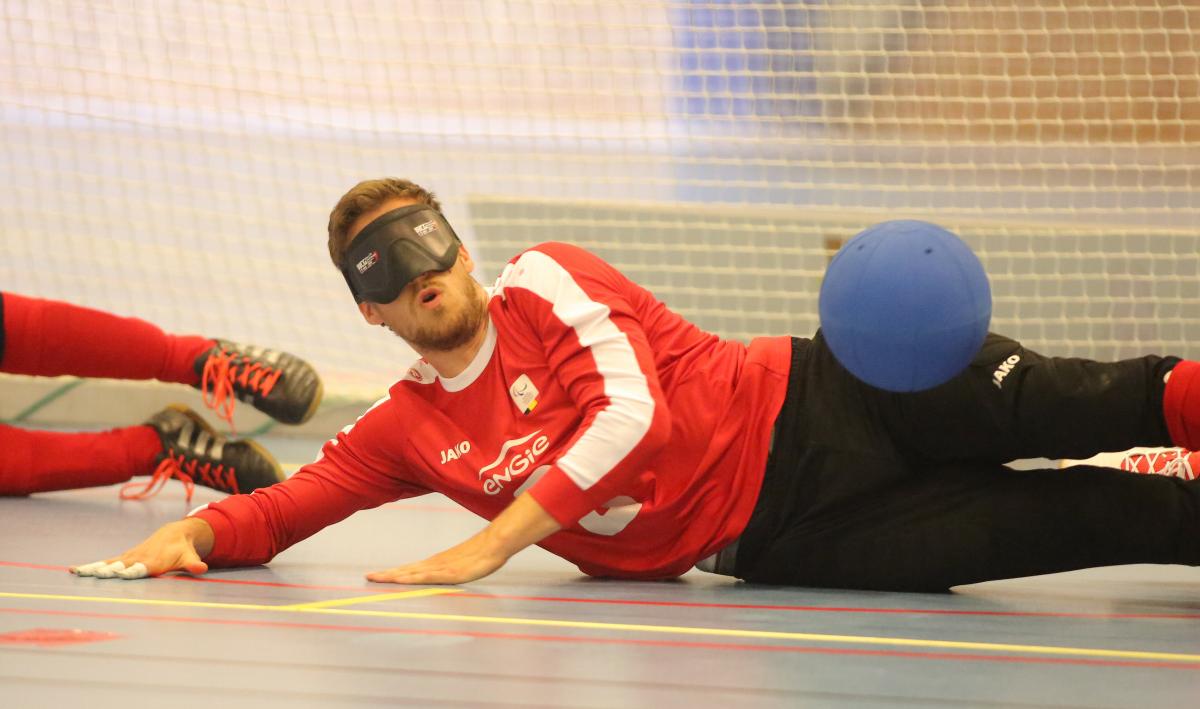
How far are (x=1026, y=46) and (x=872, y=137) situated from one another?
31.4 inches

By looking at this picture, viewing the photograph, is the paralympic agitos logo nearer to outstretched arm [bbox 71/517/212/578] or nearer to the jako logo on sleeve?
outstretched arm [bbox 71/517/212/578]

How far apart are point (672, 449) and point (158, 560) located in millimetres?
1017

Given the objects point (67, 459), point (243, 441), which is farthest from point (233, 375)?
point (67, 459)

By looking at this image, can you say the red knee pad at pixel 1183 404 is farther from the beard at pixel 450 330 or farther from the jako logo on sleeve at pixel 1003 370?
the beard at pixel 450 330

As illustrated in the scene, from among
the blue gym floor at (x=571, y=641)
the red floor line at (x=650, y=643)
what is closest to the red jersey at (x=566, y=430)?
the blue gym floor at (x=571, y=641)

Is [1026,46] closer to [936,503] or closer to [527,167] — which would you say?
[527,167]

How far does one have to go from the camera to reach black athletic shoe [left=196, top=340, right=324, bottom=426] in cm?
407

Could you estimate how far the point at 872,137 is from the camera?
245 inches

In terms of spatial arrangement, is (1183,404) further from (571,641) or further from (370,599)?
(370,599)

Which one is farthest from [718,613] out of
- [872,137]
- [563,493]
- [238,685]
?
[872,137]

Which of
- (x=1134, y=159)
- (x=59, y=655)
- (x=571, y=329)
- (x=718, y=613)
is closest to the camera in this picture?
(x=59, y=655)

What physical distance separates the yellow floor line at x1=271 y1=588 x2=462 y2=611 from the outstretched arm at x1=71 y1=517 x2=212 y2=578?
0.39 m

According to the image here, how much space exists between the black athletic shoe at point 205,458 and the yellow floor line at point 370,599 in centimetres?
148

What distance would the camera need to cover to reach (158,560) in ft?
8.73
